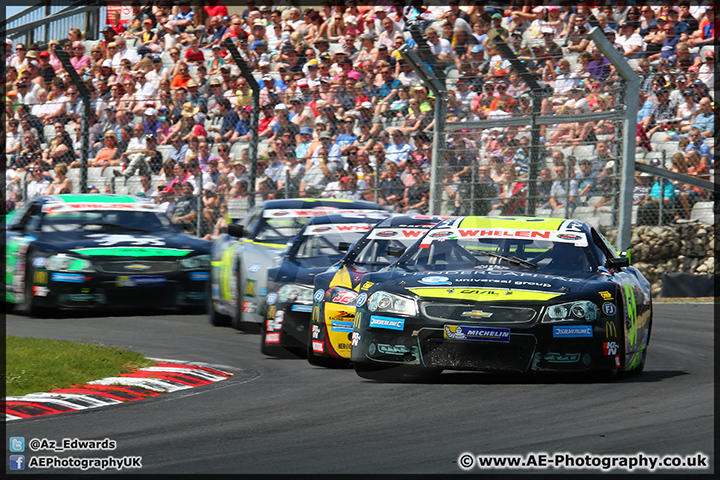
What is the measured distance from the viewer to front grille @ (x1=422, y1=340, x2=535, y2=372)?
6.70 m

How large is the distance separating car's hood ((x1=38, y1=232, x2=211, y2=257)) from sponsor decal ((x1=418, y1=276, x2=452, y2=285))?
17.6 feet

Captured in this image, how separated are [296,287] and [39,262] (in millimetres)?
4441

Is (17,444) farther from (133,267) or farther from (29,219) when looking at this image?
(29,219)

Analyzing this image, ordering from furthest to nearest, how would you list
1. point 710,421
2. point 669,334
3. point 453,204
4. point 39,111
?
point 39,111 < point 453,204 < point 669,334 < point 710,421

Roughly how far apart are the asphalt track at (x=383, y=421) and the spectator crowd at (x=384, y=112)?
519cm

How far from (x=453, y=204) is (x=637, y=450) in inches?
367

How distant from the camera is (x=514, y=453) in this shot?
15.5 feet

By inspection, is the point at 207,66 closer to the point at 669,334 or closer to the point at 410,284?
the point at 669,334

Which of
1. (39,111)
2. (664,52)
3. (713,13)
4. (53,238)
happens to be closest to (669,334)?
(664,52)

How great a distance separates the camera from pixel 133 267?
11852 millimetres

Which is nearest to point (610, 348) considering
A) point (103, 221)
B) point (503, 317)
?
point (503, 317)

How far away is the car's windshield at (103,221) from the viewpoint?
41.3 ft

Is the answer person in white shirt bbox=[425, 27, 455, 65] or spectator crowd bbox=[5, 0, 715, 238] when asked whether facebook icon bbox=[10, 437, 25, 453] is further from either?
person in white shirt bbox=[425, 27, 455, 65]

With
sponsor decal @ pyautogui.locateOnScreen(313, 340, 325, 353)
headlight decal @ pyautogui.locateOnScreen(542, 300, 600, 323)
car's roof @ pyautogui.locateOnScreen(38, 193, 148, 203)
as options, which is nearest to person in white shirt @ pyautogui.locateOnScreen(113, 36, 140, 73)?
car's roof @ pyautogui.locateOnScreen(38, 193, 148, 203)
